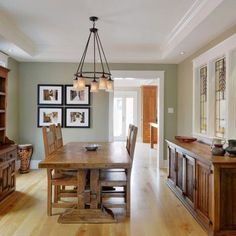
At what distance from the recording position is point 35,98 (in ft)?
19.3

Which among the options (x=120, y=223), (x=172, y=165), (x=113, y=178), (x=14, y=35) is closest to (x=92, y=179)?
(x=113, y=178)

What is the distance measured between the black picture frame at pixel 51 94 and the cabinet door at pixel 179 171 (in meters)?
2.98

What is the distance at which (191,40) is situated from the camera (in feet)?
13.5

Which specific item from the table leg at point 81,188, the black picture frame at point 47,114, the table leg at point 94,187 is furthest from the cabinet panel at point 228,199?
the black picture frame at point 47,114

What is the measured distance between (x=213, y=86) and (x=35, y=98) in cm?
371

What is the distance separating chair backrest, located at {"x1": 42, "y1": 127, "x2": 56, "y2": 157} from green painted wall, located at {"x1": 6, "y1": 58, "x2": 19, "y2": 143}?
79.0 inches

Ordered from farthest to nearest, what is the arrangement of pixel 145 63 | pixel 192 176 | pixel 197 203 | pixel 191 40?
pixel 145 63 < pixel 191 40 < pixel 192 176 < pixel 197 203

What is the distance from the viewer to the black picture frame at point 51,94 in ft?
19.2

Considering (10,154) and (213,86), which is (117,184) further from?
(213,86)

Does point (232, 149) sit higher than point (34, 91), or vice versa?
point (34, 91)

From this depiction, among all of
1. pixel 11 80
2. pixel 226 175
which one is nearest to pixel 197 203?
pixel 226 175

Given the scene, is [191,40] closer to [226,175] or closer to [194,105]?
[194,105]

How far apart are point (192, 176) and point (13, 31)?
3403 millimetres

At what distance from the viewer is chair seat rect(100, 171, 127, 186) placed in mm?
3180
